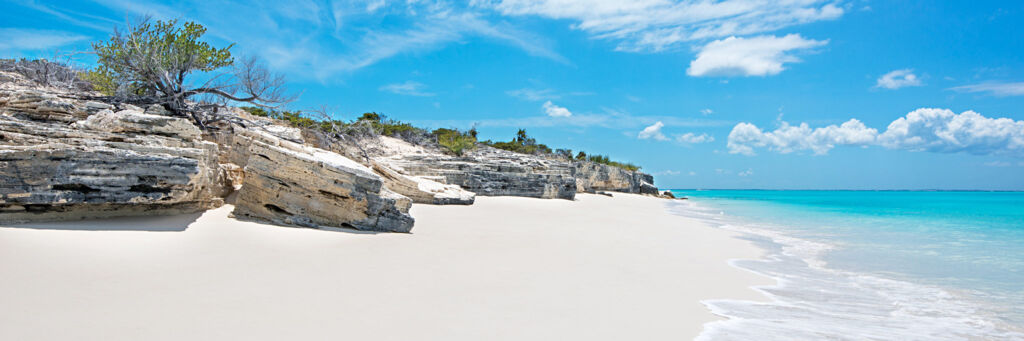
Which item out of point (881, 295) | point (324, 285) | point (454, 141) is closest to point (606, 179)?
point (454, 141)

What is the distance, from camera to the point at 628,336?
3.56m

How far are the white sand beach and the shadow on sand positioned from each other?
23 millimetres

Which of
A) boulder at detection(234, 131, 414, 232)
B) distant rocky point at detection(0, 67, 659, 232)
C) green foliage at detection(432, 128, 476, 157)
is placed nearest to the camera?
distant rocky point at detection(0, 67, 659, 232)

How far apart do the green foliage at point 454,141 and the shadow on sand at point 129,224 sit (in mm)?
28169

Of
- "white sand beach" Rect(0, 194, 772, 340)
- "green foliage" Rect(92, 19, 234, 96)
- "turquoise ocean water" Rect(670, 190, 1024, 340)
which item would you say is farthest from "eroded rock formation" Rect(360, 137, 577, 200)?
"turquoise ocean water" Rect(670, 190, 1024, 340)

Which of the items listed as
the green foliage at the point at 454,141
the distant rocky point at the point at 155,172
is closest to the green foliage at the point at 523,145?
the green foliage at the point at 454,141

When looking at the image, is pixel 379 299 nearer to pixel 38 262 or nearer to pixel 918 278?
pixel 38 262

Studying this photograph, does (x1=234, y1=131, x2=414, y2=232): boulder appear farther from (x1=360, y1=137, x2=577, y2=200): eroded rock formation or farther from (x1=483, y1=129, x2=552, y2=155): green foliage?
(x1=483, y1=129, x2=552, y2=155): green foliage

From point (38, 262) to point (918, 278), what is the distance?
11.0 meters

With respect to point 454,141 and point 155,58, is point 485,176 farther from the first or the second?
point 454,141

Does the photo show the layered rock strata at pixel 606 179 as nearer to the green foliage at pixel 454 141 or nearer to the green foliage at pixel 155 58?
the green foliage at pixel 454 141

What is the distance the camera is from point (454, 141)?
38.4 metres

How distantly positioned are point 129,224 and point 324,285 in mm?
3730

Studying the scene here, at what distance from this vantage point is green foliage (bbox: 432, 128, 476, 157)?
35434mm
